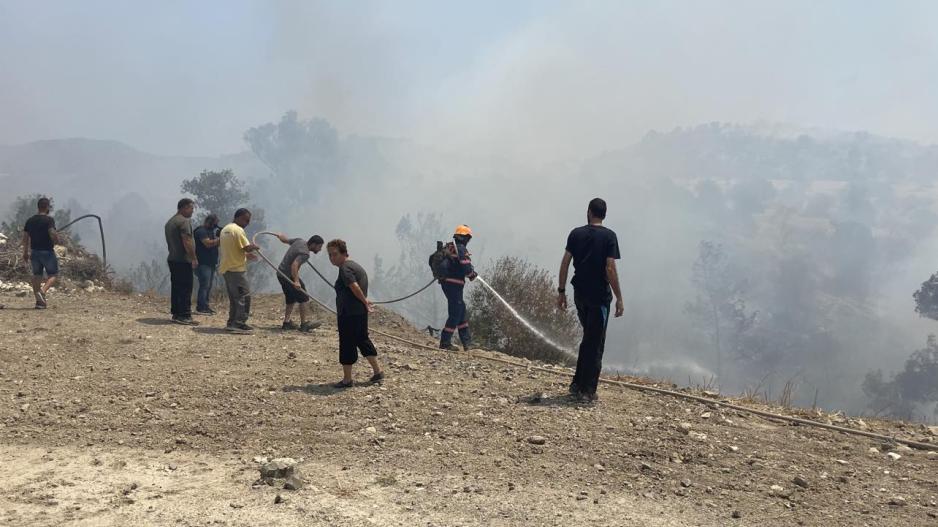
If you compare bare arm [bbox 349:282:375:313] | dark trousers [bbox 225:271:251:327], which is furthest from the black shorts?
bare arm [bbox 349:282:375:313]

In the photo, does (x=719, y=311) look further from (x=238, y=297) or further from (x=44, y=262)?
(x=44, y=262)

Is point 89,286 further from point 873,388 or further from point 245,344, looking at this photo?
point 873,388

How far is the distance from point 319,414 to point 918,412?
71.1m

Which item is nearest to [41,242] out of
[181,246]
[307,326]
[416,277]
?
[181,246]

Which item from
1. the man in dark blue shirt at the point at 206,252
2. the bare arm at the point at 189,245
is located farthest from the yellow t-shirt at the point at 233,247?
the man in dark blue shirt at the point at 206,252

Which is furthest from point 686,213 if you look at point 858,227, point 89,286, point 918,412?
point 89,286

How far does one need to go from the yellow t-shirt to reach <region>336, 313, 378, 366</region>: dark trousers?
3268 millimetres

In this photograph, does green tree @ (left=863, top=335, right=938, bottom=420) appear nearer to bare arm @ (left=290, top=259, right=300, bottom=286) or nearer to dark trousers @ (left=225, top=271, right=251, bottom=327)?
bare arm @ (left=290, top=259, right=300, bottom=286)

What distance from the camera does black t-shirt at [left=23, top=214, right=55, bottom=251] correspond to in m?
10.8

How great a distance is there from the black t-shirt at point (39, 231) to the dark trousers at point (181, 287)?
2380mm

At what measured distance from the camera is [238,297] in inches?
388

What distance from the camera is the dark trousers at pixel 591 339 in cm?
657

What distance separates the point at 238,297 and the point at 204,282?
1659mm

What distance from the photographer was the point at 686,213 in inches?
6727
